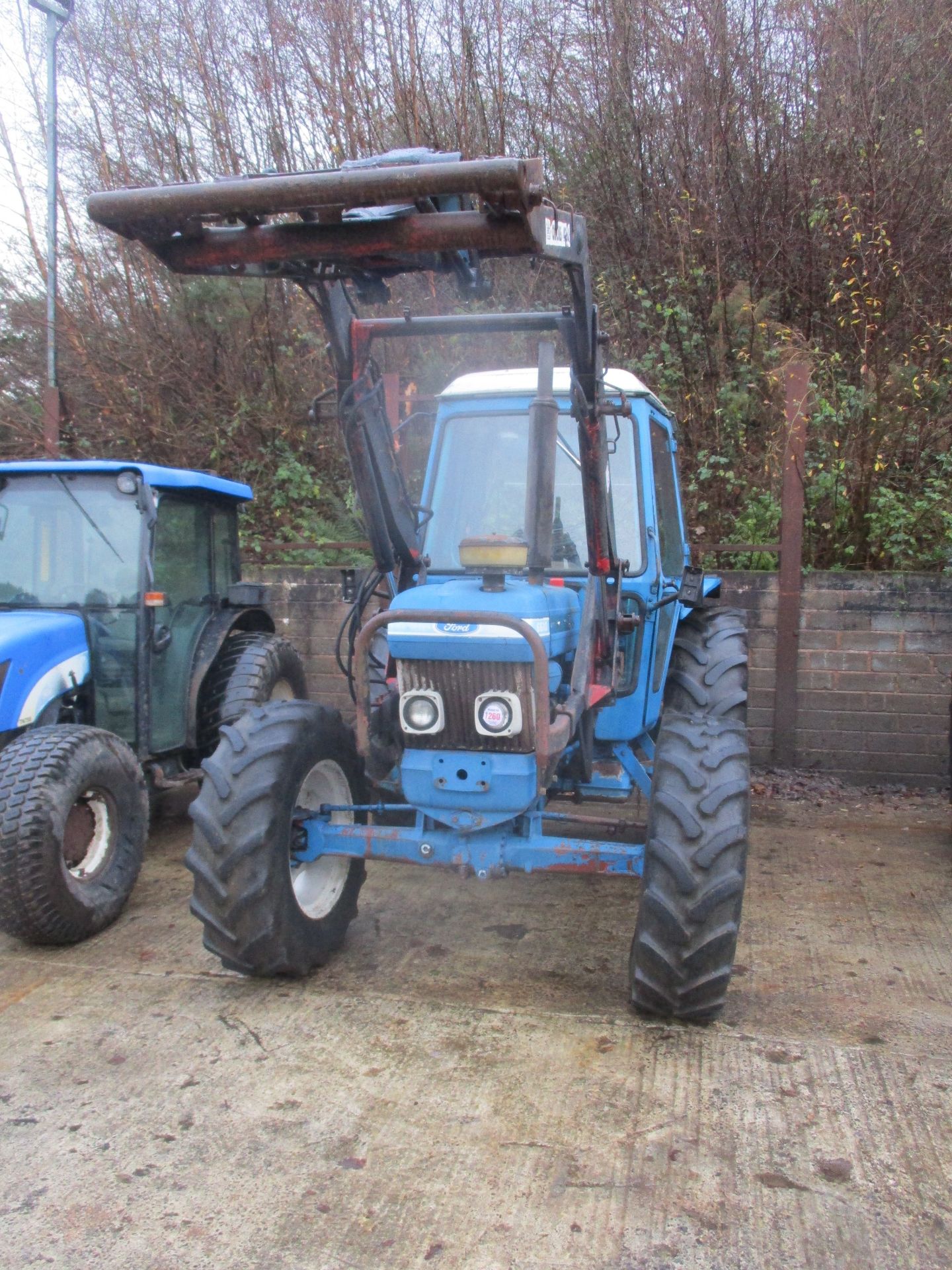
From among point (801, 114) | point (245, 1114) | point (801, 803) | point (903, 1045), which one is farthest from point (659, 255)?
point (245, 1114)

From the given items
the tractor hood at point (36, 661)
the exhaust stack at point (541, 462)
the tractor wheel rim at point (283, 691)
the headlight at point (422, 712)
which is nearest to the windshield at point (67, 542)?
the tractor hood at point (36, 661)

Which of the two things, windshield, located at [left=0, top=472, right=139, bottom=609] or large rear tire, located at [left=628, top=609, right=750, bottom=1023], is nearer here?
large rear tire, located at [left=628, top=609, right=750, bottom=1023]

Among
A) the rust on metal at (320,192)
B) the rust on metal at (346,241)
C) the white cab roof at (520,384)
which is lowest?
the white cab roof at (520,384)

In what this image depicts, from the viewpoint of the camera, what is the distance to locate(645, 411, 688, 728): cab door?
4.07 m

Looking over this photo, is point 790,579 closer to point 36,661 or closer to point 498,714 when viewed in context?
point 498,714

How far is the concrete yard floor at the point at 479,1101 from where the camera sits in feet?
7.41

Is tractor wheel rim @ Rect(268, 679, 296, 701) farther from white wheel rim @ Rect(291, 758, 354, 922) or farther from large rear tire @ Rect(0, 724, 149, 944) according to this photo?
white wheel rim @ Rect(291, 758, 354, 922)

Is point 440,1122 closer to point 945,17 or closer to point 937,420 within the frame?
point 937,420

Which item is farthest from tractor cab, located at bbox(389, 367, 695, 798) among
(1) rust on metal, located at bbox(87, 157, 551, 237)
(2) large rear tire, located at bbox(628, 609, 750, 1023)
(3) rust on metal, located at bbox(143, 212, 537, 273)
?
(1) rust on metal, located at bbox(87, 157, 551, 237)

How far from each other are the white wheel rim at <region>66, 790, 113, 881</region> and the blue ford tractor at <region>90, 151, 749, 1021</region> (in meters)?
0.82

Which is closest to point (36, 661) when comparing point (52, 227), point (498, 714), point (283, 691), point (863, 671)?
point (283, 691)

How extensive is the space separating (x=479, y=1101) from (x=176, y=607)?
10.2 feet

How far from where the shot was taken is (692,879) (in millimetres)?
2973

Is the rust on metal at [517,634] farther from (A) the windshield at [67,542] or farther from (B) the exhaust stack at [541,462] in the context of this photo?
(A) the windshield at [67,542]
